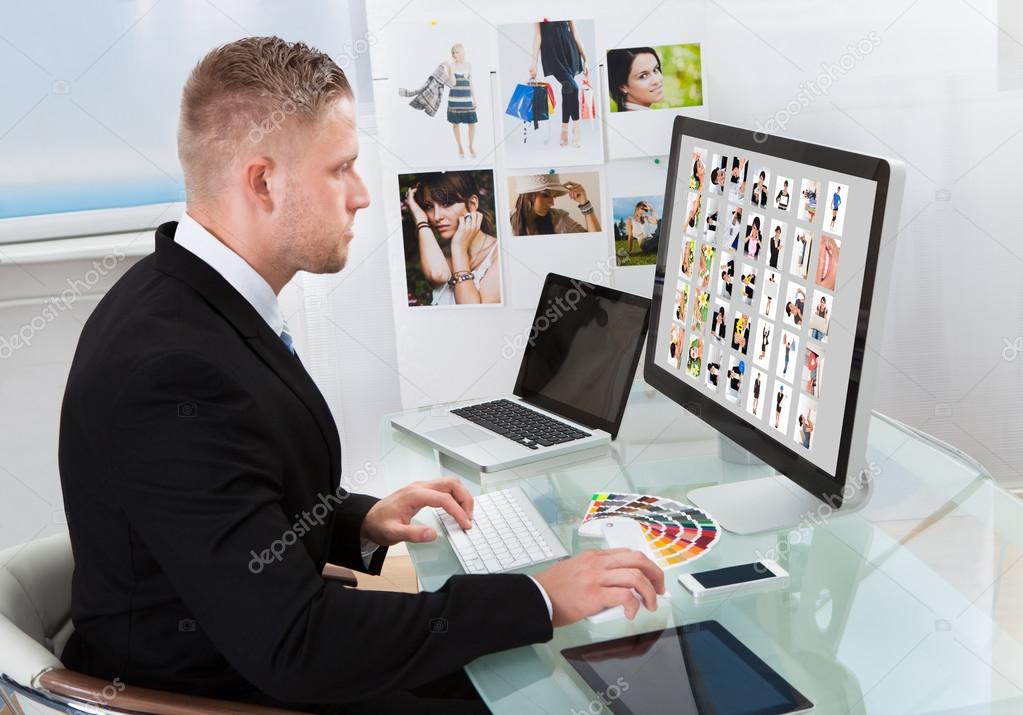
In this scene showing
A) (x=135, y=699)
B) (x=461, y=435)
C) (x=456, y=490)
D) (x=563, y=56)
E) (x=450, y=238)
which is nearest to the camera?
(x=135, y=699)

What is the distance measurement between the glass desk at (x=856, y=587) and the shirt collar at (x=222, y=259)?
41 cm

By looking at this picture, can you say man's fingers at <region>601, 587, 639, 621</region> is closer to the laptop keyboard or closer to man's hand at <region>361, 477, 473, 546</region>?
man's hand at <region>361, 477, 473, 546</region>

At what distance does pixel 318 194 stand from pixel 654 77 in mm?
1324

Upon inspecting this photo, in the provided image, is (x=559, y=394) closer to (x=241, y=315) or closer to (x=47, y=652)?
(x=241, y=315)

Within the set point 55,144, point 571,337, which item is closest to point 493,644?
point 571,337

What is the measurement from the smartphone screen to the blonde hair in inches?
29.2

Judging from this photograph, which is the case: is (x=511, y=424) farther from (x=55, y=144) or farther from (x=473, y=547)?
(x=55, y=144)

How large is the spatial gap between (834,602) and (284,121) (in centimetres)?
87

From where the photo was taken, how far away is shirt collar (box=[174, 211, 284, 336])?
1.27 metres

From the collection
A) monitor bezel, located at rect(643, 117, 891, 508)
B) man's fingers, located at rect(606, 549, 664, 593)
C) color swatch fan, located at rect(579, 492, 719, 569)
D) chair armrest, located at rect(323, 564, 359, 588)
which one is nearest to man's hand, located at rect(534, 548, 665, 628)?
man's fingers, located at rect(606, 549, 664, 593)

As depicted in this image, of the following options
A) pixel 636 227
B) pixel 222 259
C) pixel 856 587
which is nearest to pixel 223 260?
pixel 222 259

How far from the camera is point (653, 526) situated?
1.38 m

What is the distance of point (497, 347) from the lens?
8.45ft

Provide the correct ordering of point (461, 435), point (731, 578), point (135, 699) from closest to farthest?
1. point (135, 699)
2. point (731, 578)
3. point (461, 435)
